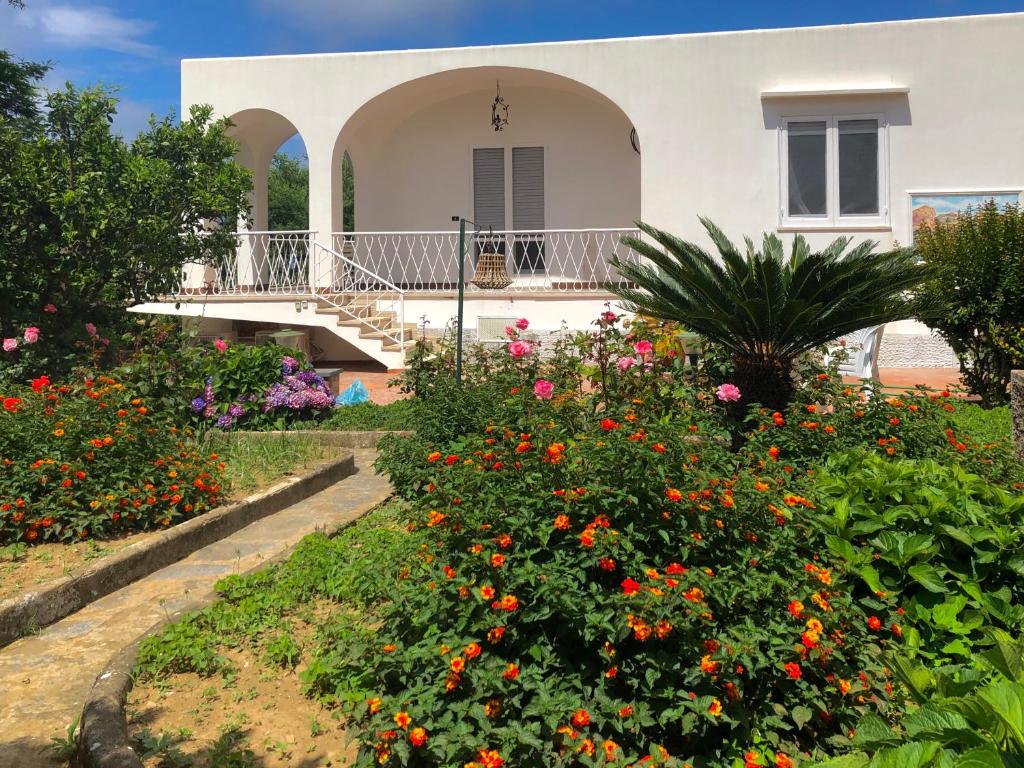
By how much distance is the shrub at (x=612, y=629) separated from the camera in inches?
96.0

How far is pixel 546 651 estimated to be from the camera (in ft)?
8.43

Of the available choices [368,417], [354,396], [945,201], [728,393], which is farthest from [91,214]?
[945,201]

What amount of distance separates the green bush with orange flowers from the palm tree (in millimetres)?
3232

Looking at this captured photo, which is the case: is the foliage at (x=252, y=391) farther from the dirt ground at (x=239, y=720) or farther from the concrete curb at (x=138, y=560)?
the dirt ground at (x=239, y=720)

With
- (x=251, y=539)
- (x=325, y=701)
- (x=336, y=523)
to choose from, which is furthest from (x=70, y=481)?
(x=325, y=701)

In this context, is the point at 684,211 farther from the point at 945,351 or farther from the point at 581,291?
the point at 945,351

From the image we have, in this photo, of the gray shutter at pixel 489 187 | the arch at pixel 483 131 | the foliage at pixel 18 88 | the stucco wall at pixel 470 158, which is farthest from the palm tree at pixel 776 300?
the foliage at pixel 18 88

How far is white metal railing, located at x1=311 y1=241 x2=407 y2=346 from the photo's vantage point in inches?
499

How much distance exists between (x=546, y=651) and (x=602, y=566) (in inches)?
11.5

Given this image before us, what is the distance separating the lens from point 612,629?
2451 millimetres

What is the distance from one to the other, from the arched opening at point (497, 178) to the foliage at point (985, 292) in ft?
22.6

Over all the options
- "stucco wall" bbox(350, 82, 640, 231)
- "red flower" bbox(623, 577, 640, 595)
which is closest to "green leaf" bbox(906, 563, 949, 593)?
"red flower" bbox(623, 577, 640, 595)

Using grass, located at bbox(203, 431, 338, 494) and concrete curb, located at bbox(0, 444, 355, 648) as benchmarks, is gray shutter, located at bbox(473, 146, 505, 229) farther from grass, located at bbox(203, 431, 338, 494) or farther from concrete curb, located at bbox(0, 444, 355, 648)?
concrete curb, located at bbox(0, 444, 355, 648)

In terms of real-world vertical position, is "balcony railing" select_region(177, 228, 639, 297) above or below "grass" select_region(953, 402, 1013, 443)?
above
